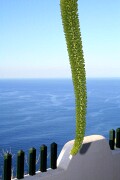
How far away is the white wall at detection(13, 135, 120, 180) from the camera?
18.7 feet

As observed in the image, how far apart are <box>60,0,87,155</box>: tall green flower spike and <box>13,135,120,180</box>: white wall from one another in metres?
0.66

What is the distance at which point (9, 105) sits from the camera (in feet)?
470

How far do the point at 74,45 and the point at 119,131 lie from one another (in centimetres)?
285

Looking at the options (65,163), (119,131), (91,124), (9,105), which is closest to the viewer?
(65,163)

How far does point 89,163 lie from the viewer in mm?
6156

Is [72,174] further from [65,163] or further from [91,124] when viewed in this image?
[91,124]

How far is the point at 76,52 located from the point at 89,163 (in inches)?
91.4

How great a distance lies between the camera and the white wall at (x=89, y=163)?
571 cm

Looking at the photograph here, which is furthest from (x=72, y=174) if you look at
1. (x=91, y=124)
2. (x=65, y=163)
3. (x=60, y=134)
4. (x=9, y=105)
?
(x=9, y=105)

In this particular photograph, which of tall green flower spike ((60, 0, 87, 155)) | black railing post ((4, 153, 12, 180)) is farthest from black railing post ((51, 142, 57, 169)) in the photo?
black railing post ((4, 153, 12, 180))

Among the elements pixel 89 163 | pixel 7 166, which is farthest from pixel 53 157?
pixel 7 166

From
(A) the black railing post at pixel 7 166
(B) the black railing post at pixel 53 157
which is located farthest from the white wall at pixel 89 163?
(A) the black railing post at pixel 7 166

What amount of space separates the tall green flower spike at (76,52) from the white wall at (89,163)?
660 millimetres

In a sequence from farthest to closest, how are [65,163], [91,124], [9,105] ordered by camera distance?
1. [9,105]
2. [91,124]
3. [65,163]
